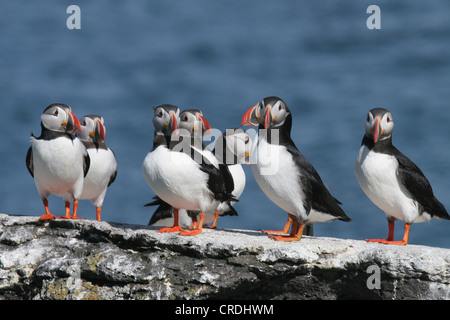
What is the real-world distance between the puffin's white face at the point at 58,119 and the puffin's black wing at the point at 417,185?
3.29 metres

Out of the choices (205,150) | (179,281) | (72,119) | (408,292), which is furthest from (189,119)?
(408,292)

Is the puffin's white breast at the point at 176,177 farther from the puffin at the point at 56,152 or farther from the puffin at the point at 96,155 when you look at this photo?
the puffin at the point at 96,155

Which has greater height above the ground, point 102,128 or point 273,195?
point 102,128

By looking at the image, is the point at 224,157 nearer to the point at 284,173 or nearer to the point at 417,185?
the point at 284,173

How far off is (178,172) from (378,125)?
1.92 meters

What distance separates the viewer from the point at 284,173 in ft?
24.7

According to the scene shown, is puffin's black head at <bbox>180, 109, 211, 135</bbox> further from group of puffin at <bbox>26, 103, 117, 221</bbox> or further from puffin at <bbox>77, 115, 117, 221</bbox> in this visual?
puffin at <bbox>77, 115, 117, 221</bbox>

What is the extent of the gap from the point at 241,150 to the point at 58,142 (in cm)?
237

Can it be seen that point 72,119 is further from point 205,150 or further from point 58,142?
point 205,150

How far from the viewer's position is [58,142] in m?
8.53

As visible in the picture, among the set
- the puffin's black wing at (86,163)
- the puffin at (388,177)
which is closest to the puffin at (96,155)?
the puffin's black wing at (86,163)

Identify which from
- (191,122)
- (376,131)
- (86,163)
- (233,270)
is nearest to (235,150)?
(191,122)

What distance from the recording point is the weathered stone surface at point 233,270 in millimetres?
7082

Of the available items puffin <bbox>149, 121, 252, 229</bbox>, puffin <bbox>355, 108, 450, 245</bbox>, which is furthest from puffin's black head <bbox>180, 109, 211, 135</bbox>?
puffin <bbox>355, 108, 450, 245</bbox>
